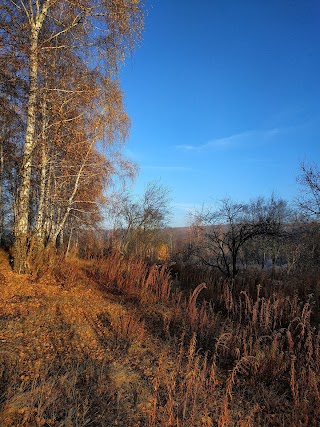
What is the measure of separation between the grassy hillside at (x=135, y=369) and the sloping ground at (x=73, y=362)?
10 millimetres

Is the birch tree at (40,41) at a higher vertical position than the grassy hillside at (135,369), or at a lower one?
higher

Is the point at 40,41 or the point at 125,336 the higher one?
the point at 40,41

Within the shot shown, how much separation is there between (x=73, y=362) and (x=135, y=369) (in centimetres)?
66

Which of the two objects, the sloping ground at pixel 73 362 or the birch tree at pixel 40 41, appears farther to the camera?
the birch tree at pixel 40 41

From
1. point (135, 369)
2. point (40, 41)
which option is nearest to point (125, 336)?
point (135, 369)

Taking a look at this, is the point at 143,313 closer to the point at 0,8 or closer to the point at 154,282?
the point at 154,282

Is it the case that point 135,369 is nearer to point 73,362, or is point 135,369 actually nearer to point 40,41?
point 73,362

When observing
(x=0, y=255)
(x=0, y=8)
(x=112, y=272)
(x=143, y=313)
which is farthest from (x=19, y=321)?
(x=0, y=8)

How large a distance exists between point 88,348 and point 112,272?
10.4 feet

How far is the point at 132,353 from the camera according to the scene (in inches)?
128

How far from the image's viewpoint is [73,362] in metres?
2.81

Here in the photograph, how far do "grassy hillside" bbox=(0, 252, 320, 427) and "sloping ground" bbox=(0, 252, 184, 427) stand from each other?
0.01m

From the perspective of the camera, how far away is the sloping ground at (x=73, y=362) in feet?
6.95

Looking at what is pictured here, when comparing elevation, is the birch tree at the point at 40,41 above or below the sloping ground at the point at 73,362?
above
